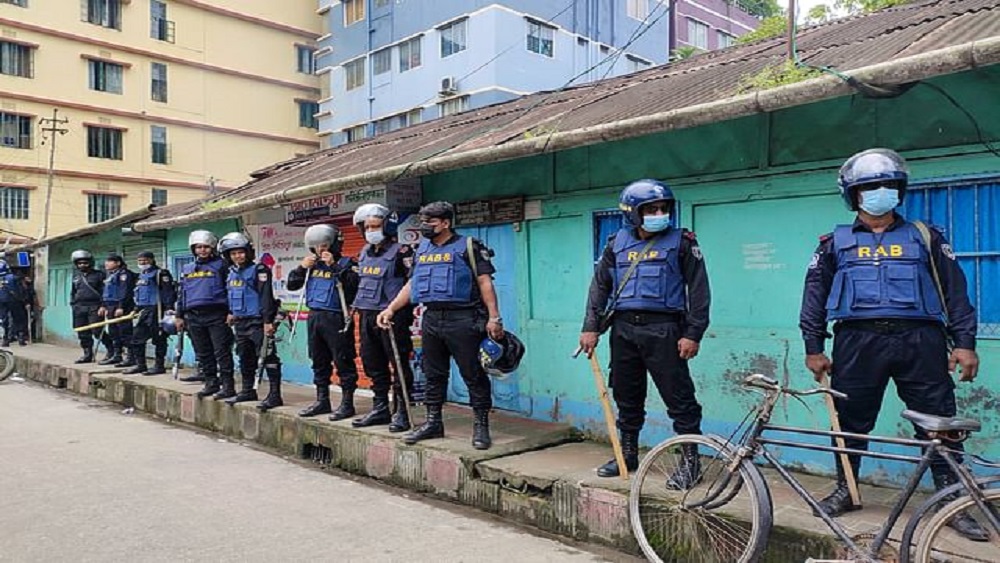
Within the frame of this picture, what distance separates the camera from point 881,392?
3.69 metres

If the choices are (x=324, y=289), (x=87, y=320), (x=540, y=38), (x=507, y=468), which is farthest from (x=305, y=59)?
(x=507, y=468)

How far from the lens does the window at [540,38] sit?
80.0ft

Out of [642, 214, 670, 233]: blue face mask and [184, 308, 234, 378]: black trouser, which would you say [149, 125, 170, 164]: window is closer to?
[184, 308, 234, 378]: black trouser

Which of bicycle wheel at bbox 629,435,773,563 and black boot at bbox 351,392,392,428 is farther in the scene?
black boot at bbox 351,392,392,428

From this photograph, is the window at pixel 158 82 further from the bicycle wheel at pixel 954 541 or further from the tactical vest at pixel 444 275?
the bicycle wheel at pixel 954 541

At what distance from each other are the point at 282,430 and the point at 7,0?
2775 cm

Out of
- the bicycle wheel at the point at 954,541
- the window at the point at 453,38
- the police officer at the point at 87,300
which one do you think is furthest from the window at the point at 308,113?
the bicycle wheel at the point at 954,541

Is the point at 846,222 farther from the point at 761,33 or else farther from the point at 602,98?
the point at 761,33

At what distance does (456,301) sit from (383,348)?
1.17 meters

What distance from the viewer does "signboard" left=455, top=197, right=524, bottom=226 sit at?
6.61m

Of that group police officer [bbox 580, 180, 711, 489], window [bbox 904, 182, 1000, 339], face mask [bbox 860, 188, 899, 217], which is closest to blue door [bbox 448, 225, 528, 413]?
police officer [bbox 580, 180, 711, 489]

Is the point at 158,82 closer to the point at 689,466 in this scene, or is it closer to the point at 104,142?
the point at 104,142

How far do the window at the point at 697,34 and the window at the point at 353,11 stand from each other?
43.7ft

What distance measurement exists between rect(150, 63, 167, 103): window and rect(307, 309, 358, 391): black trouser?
28584 mm
